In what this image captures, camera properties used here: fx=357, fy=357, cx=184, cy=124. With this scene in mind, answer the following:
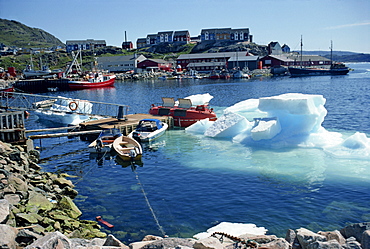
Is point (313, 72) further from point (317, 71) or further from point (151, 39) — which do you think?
point (151, 39)

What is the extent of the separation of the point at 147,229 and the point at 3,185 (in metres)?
5.63

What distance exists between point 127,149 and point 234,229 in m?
12.1

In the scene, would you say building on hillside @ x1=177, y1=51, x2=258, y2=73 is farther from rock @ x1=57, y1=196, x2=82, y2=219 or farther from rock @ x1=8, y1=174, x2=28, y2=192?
rock @ x1=8, y1=174, x2=28, y2=192

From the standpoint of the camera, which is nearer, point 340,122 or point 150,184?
point 150,184

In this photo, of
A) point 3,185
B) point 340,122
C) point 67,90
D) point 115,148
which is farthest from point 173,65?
→ point 3,185

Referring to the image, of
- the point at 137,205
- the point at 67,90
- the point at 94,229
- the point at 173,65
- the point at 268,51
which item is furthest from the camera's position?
the point at 268,51

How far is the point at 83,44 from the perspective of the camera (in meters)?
182

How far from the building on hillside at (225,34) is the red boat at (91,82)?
7882cm

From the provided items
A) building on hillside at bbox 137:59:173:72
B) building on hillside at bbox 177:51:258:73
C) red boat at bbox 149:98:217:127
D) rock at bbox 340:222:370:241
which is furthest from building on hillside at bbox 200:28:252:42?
rock at bbox 340:222:370:241

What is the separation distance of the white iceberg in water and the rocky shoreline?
1058mm

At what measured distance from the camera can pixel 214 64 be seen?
12988 centimetres

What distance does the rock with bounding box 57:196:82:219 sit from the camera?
45.4 ft

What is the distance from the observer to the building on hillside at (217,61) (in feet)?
422

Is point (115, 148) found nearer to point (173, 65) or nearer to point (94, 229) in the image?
point (94, 229)
